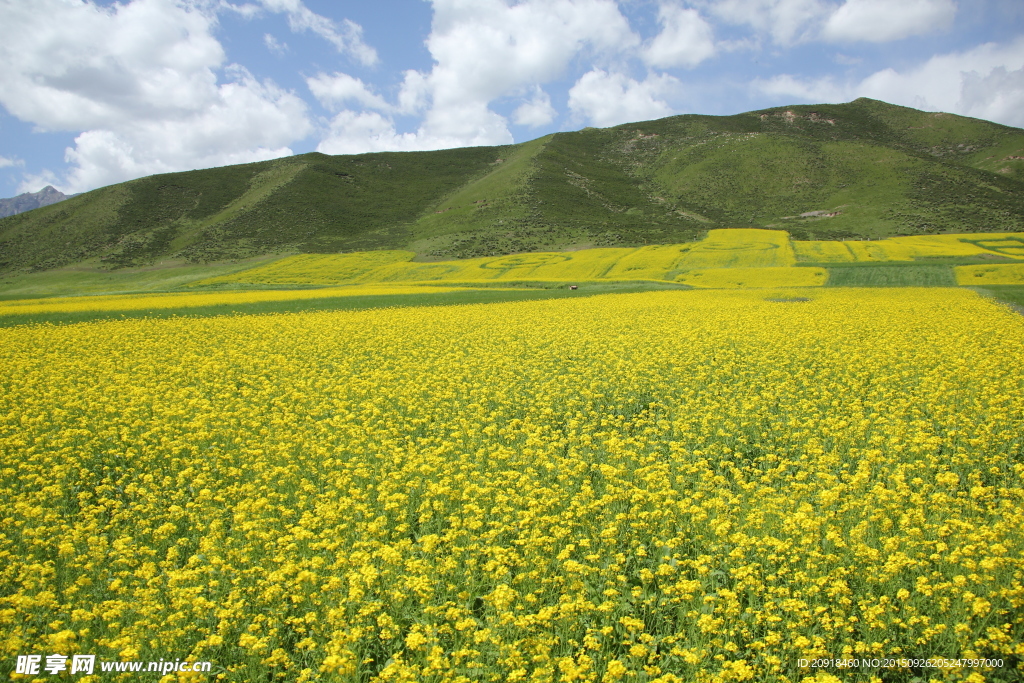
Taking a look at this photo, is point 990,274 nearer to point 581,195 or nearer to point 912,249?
point 912,249

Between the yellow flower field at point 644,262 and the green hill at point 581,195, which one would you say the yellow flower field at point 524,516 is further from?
the green hill at point 581,195

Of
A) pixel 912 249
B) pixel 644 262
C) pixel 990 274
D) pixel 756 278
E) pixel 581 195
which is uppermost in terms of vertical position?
pixel 581 195

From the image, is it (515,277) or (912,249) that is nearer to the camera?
(912,249)

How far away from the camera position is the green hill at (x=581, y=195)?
98.5 metres

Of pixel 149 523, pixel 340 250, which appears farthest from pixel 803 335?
pixel 340 250

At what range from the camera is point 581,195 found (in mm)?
129250

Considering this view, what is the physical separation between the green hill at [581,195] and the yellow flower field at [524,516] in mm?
77575

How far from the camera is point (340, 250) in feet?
333

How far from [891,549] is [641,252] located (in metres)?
67.9

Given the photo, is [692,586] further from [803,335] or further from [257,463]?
[803,335]

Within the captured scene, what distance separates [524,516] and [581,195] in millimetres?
129496

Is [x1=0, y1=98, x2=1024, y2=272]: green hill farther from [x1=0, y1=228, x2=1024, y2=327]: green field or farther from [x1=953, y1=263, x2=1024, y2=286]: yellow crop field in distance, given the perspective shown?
[x1=953, y1=263, x2=1024, y2=286]: yellow crop field in distance

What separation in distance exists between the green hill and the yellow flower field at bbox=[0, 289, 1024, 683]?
255 feet

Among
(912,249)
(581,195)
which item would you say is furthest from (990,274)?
(581,195)
